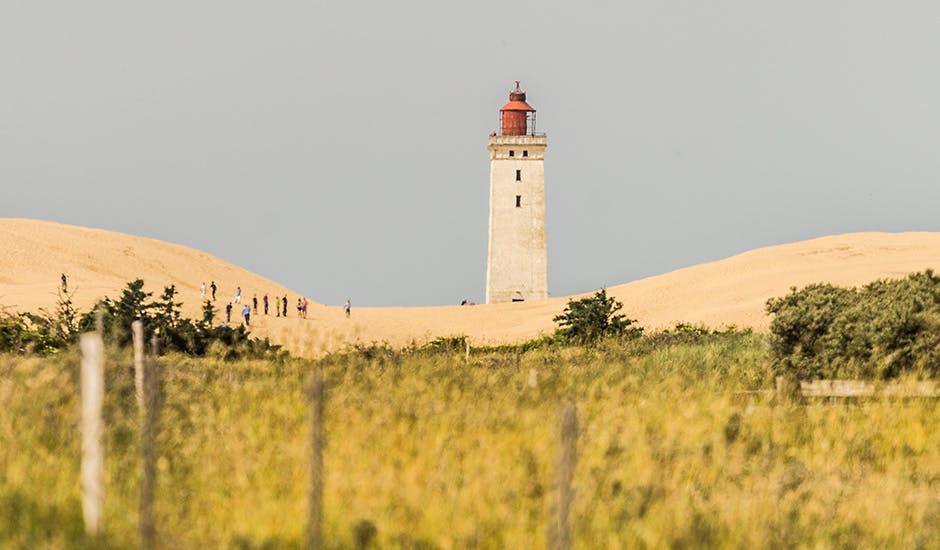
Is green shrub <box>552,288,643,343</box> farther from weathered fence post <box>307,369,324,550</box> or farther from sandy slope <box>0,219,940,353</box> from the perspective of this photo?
weathered fence post <box>307,369,324,550</box>

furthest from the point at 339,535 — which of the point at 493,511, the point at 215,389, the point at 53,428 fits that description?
the point at 215,389

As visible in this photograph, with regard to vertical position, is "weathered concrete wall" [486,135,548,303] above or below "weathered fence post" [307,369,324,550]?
above

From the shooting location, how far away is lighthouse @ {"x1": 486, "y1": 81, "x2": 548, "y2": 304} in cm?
7388

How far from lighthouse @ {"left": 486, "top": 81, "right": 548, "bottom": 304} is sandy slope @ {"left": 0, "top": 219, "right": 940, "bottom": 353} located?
4.66 meters

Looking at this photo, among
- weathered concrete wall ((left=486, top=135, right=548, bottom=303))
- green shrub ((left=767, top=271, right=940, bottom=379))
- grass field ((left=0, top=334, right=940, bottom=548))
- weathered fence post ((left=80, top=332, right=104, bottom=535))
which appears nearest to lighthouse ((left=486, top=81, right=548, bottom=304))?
weathered concrete wall ((left=486, top=135, right=548, bottom=303))

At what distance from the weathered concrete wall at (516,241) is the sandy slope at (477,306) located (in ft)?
14.9

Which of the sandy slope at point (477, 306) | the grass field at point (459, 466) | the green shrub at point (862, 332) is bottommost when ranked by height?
the grass field at point (459, 466)

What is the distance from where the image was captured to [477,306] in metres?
69.7

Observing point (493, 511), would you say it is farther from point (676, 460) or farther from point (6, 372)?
point (6, 372)

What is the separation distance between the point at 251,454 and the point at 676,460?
3.41 m

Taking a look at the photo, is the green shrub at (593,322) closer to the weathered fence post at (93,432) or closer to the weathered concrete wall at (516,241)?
the weathered fence post at (93,432)

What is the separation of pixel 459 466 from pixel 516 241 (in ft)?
210

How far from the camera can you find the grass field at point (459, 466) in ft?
29.4

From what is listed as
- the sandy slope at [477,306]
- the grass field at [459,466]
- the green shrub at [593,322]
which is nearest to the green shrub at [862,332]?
the grass field at [459,466]
